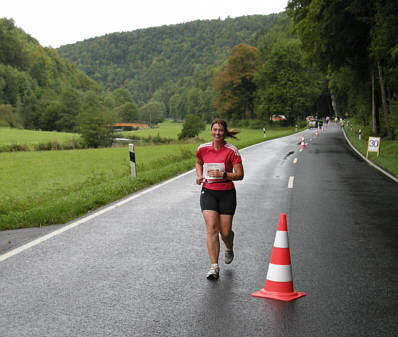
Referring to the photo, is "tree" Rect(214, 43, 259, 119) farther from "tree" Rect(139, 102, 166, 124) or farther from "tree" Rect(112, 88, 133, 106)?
"tree" Rect(112, 88, 133, 106)

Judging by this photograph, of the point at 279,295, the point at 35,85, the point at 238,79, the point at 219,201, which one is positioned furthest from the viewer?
the point at 35,85

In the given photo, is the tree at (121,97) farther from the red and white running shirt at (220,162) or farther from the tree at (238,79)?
the red and white running shirt at (220,162)

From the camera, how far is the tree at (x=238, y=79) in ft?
271

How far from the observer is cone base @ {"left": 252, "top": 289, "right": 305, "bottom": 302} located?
452cm

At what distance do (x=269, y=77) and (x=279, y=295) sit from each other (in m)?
74.3

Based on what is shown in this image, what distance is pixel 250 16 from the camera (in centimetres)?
18962

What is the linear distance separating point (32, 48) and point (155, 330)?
7198 inches

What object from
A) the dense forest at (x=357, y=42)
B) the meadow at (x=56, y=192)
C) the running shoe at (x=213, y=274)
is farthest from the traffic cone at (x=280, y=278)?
the dense forest at (x=357, y=42)

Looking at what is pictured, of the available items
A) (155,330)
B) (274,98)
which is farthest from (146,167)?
(274,98)

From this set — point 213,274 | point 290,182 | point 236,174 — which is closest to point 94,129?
point 290,182

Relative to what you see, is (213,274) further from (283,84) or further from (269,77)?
(269,77)

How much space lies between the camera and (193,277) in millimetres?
5160

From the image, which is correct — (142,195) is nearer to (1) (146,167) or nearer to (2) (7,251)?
(2) (7,251)

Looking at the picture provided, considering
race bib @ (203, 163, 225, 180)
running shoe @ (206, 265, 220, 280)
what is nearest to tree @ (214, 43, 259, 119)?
race bib @ (203, 163, 225, 180)
